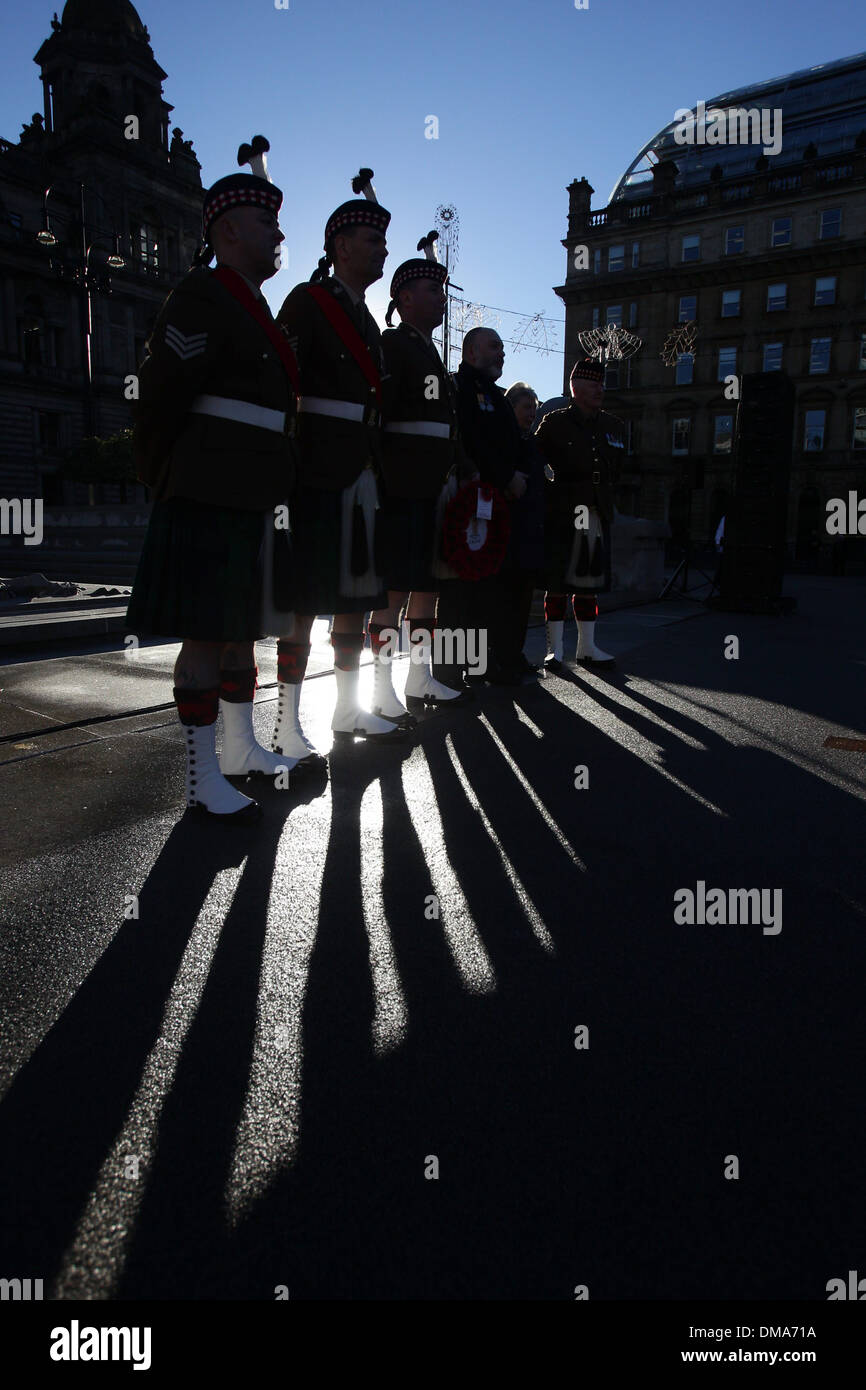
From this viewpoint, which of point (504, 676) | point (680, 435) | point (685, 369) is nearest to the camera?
point (504, 676)

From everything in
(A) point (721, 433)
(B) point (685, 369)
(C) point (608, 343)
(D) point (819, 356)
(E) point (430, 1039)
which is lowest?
(E) point (430, 1039)

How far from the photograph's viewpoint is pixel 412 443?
13.7 feet

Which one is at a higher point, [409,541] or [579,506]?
[579,506]

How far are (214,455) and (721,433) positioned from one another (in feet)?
150

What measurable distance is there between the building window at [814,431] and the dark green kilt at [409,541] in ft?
142

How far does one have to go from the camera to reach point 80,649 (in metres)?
6.48

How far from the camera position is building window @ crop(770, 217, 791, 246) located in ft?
139

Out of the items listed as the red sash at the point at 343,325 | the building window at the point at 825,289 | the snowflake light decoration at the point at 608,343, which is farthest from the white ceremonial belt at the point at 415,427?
the building window at the point at 825,289

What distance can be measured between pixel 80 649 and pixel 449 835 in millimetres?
4593

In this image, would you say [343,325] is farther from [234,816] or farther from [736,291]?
[736,291]

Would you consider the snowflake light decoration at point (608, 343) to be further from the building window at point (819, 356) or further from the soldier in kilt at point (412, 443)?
the soldier in kilt at point (412, 443)

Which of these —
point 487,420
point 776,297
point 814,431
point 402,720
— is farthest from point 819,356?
point 402,720

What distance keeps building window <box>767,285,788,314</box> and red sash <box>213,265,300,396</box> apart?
153 feet
